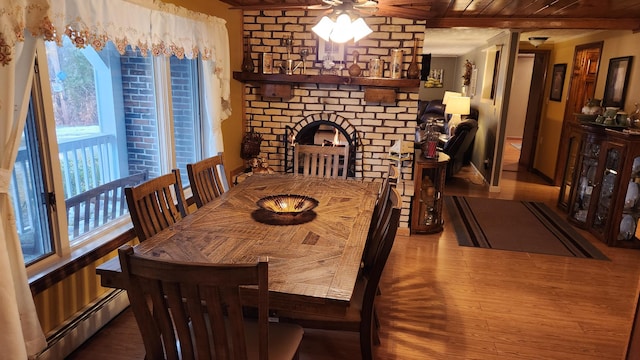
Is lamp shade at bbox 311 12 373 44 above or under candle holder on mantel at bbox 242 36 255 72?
above

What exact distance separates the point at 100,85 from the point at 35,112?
67cm

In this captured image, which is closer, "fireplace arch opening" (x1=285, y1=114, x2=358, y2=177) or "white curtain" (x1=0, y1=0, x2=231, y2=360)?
"white curtain" (x1=0, y1=0, x2=231, y2=360)

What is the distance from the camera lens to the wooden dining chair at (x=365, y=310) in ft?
5.74

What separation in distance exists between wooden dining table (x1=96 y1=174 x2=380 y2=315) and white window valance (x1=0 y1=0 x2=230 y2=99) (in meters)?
0.95

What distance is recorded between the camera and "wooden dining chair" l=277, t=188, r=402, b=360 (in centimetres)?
175

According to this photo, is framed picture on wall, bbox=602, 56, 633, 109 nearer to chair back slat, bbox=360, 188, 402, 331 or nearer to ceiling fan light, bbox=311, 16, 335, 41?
ceiling fan light, bbox=311, 16, 335, 41

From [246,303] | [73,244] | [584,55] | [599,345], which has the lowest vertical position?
[599,345]

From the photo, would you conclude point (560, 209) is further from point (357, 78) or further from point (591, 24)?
point (357, 78)

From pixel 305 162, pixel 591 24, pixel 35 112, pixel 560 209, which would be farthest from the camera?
pixel 560 209

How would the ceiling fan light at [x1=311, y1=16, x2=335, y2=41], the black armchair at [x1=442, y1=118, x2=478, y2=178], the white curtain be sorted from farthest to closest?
1. the black armchair at [x1=442, y1=118, x2=478, y2=178]
2. the ceiling fan light at [x1=311, y1=16, x2=335, y2=41]
3. the white curtain

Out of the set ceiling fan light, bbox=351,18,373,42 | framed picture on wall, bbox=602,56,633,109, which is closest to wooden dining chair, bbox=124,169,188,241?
ceiling fan light, bbox=351,18,373,42

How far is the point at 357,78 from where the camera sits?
3.78 metres

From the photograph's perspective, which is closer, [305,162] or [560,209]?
[305,162]

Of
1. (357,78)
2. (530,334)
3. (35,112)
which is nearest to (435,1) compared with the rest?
(357,78)
